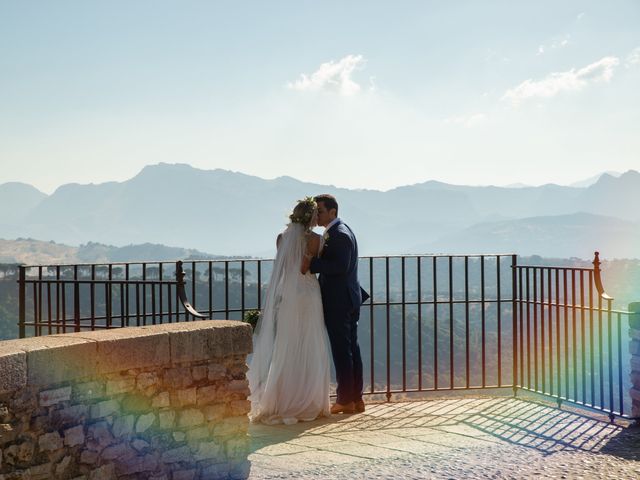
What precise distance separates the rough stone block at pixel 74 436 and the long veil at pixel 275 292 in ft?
9.72

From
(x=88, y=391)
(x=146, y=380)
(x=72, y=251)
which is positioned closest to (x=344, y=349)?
(x=146, y=380)

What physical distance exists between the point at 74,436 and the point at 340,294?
3.46 meters

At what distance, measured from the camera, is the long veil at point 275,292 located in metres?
7.21

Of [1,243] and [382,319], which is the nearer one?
[382,319]

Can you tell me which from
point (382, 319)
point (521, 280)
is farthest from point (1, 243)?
point (521, 280)

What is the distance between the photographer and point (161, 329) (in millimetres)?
4965

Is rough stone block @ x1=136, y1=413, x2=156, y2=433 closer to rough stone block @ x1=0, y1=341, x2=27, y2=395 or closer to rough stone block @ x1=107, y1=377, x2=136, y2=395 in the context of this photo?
rough stone block @ x1=107, y1=377, x2=136, y2=395

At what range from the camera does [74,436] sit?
4.33m

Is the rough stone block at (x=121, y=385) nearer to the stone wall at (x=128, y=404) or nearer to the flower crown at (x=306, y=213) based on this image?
the stone wall at (x=128, y=404)

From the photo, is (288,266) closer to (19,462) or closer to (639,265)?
(19,462)

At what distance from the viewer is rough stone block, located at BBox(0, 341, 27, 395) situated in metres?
3.90

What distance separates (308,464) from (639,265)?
2675 inches

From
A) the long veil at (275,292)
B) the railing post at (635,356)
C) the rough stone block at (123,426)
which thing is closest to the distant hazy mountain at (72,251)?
the long veil at (275,292)

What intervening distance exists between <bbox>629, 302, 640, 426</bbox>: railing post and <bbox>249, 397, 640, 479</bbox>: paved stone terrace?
7.8 inches
